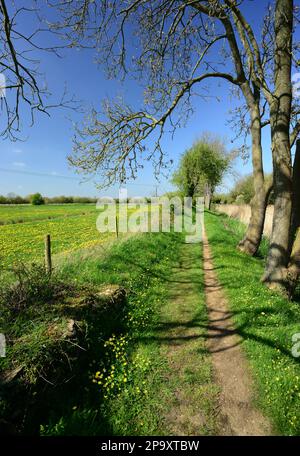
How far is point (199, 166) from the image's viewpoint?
39281 millimetres

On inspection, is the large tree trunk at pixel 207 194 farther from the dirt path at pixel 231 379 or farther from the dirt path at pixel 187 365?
the dirt path at pixel 231 379

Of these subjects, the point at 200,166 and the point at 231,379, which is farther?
the point at 200,166

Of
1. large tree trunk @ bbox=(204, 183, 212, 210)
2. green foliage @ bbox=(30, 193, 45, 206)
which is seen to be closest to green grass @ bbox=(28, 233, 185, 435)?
large tree trunk @ bbox=(204, 183, 212, 210)

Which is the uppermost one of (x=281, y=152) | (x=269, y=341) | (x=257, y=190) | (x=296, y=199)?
(x=281, y=152)

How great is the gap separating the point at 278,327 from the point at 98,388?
3332 millimetres

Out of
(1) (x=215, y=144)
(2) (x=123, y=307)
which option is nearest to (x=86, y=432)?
(2) (x=123, y=307)

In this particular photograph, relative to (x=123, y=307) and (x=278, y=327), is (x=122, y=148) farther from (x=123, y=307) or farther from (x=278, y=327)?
(x=278, y=327)

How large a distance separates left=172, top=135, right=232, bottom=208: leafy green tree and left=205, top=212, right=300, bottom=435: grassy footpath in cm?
3359

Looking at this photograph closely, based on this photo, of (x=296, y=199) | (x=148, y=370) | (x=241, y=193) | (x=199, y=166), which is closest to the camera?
(x=148, y=370)

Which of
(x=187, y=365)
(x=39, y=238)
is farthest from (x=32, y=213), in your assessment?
(x=187, y=365)

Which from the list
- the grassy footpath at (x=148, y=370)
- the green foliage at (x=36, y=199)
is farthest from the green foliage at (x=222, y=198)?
the grassy footpath at (x=148, y=370)

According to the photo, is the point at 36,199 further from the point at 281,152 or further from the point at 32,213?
the point at 281,152

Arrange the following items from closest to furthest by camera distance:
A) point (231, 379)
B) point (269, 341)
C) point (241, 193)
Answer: point (231, 379) → point (269, 341) → point (241, 193)

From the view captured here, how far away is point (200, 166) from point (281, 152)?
110ft
